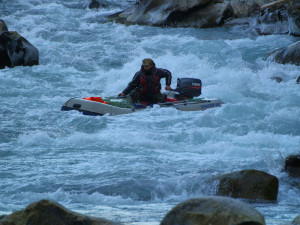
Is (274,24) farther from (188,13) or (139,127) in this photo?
(139,127)

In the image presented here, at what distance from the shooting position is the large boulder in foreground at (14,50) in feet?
43.2

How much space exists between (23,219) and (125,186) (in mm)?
2398

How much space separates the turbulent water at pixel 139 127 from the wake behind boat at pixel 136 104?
14cm

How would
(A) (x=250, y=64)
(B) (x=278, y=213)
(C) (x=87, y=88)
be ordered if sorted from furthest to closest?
1. (A) (x=250, y=64)
2. (C) (x=87, y=88)
3. (B) (x=278, y=213)

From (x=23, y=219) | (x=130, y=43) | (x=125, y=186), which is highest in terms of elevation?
(x=130, y=43)

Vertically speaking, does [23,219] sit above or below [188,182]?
above

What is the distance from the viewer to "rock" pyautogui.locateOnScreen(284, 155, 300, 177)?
19.5ft

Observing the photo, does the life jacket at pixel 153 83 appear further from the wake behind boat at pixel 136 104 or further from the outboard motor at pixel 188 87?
the outboard motor at pixel 188 87

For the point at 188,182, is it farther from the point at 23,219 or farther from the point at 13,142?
the point at 13,142

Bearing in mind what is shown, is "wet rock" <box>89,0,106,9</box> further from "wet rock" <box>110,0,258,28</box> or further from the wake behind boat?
the wake behind boat

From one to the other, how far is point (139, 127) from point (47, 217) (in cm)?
540

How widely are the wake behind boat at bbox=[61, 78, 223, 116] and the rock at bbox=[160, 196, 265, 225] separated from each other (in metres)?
5.92

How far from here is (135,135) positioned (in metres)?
8.02

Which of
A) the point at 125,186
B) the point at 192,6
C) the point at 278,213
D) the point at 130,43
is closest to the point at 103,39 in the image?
the point at 130,43
